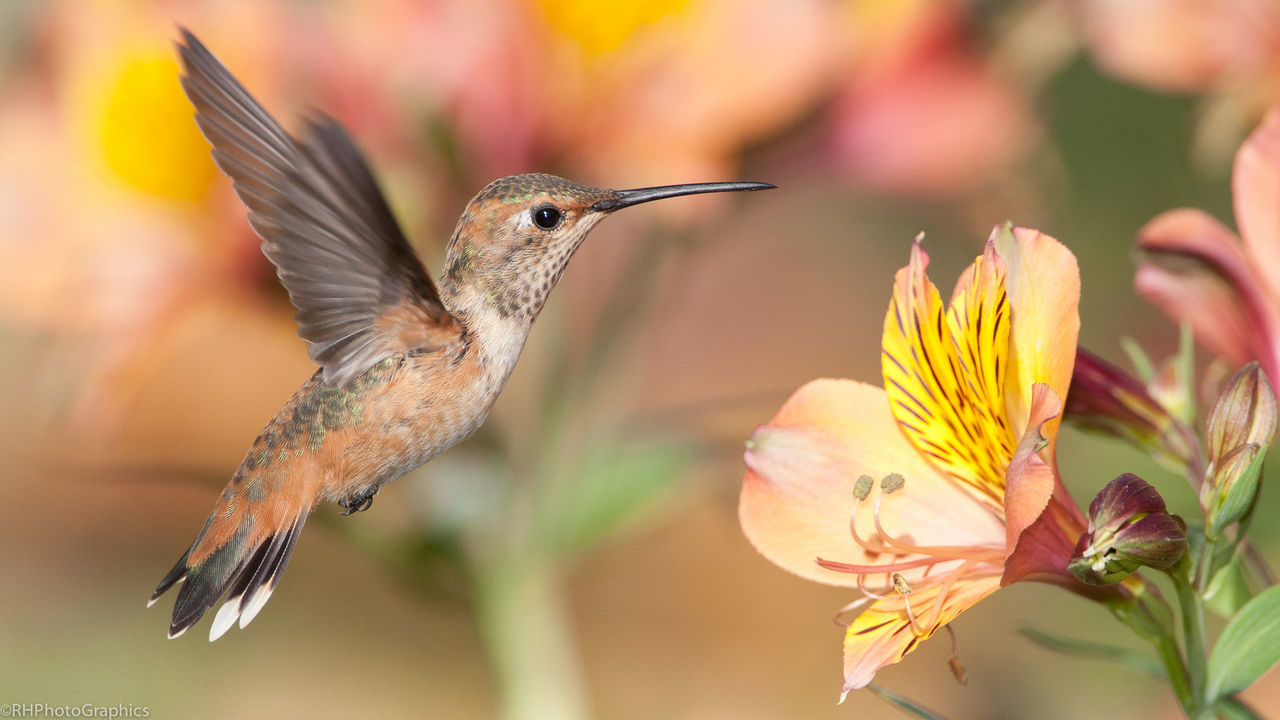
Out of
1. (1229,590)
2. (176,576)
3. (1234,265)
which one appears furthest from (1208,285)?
(176,576)

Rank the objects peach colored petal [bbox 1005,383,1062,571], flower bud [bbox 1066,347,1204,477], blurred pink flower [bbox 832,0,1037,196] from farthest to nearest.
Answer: blurred pink flower [bbox 832,0,1037,196], flower bud [bbox 1066,347,1204,477], peach colored petal [bbox 1005,383,1062,571]

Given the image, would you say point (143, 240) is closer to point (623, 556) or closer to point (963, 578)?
point (963, 578)

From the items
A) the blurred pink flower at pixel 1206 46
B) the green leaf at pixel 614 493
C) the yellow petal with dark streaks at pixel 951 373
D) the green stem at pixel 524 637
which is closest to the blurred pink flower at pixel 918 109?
the blurred pink flower at pixel 1206 46

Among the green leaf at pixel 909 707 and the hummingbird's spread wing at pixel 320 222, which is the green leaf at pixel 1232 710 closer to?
the green leaf at pixel 909 707

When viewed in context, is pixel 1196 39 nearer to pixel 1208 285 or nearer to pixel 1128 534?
pixel 1208 285

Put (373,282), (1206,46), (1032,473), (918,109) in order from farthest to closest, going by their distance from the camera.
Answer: (918,109)
(1206,46)
(373,282)
(1032,473)

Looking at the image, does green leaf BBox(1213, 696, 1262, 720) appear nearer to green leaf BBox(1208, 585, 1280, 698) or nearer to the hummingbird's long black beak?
green leaf BBox(1208, 585, 1280, 698)

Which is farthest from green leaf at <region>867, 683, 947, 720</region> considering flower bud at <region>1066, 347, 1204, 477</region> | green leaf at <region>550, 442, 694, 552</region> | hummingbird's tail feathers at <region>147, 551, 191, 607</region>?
green leaf at <region>550, 442, 694, 552</region>
